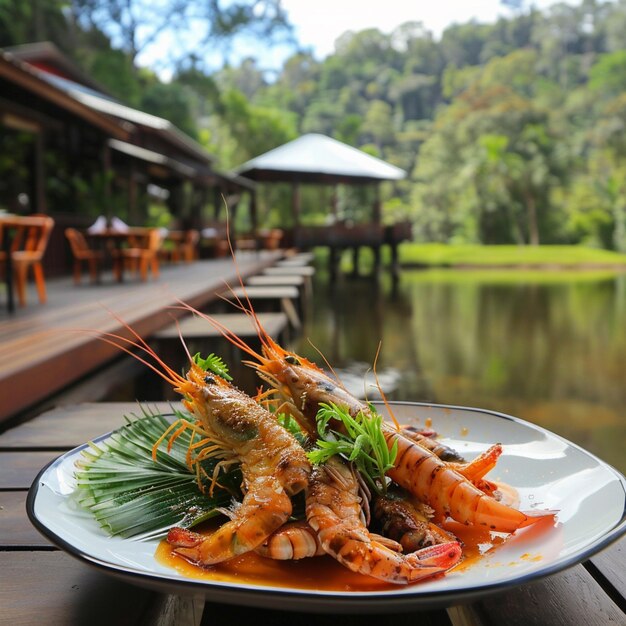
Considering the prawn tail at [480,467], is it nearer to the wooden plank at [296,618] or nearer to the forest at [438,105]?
the wooden plank at [296,618]

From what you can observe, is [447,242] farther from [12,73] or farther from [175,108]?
[12,73]

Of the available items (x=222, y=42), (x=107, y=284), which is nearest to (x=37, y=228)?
(x=107, y=284)

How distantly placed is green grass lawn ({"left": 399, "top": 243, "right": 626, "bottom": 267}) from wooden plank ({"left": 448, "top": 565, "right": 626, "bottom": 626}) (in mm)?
30622

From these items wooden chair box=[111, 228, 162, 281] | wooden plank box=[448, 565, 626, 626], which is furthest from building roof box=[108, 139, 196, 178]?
wooden plank box=[448, 565, 626, 626]

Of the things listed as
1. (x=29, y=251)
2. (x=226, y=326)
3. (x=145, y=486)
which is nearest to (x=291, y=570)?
(x=145, y=486)

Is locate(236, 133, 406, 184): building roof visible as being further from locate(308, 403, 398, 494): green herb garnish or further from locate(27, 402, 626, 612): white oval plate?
locate(308, 403, 398, 494): green herb garnish

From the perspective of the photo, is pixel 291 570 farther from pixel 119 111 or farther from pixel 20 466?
pixel 119 111

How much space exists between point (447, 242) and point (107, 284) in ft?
125

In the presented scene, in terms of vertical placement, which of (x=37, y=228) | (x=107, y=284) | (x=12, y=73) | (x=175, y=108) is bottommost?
(x=107, y=284)

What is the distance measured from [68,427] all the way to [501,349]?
8.65 metres

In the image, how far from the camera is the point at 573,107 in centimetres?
4822

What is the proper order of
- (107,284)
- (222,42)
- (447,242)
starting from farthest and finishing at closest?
1. (447,242)
2. (222,42)
3. (107,284)

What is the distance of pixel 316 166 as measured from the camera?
22.9 meters

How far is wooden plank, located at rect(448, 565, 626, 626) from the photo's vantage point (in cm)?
83
